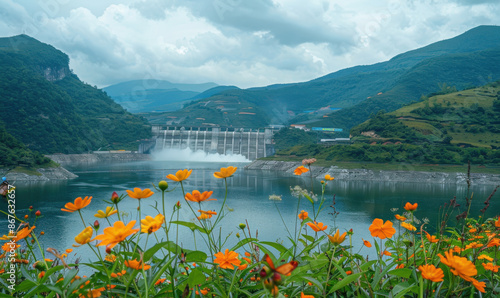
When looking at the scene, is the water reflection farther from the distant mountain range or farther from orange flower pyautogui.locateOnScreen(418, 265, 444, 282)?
the distant mountain range

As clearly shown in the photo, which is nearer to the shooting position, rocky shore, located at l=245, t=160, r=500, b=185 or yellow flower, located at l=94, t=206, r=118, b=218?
yellow flower, located at l=94, t=206, r=118, b=218

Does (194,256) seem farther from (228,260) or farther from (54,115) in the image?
(54,115)

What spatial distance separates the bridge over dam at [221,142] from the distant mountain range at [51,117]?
22.1ft

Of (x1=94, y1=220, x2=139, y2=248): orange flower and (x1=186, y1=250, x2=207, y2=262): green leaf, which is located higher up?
(x1=94, y1=220, x2=139, y2=248): orange flower

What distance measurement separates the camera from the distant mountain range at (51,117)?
83.3 metres

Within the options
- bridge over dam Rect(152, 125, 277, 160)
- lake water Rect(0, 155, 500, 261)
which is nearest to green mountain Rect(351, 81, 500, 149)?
lake water Rect(0, 155, 500, 261)

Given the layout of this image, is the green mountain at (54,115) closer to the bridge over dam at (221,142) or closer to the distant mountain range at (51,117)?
the distant mountain range at (51,117)

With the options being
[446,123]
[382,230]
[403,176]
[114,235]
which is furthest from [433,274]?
[446,123]

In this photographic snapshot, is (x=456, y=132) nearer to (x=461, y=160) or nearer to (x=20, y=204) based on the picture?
(x=461, y=160)

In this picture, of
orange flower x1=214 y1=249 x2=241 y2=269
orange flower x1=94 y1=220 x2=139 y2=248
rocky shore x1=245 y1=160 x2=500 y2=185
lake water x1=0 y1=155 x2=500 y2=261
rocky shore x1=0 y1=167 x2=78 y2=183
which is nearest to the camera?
orange flower x1=94 y1=220 x2=139 y2=248

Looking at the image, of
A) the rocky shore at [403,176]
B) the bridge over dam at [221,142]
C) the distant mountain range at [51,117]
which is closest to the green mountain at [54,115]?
the distant mountain range at [51,117]

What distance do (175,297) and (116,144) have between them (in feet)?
372

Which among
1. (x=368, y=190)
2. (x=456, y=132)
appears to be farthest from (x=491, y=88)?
(x=368, y=190)

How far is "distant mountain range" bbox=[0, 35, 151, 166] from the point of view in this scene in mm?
83312
